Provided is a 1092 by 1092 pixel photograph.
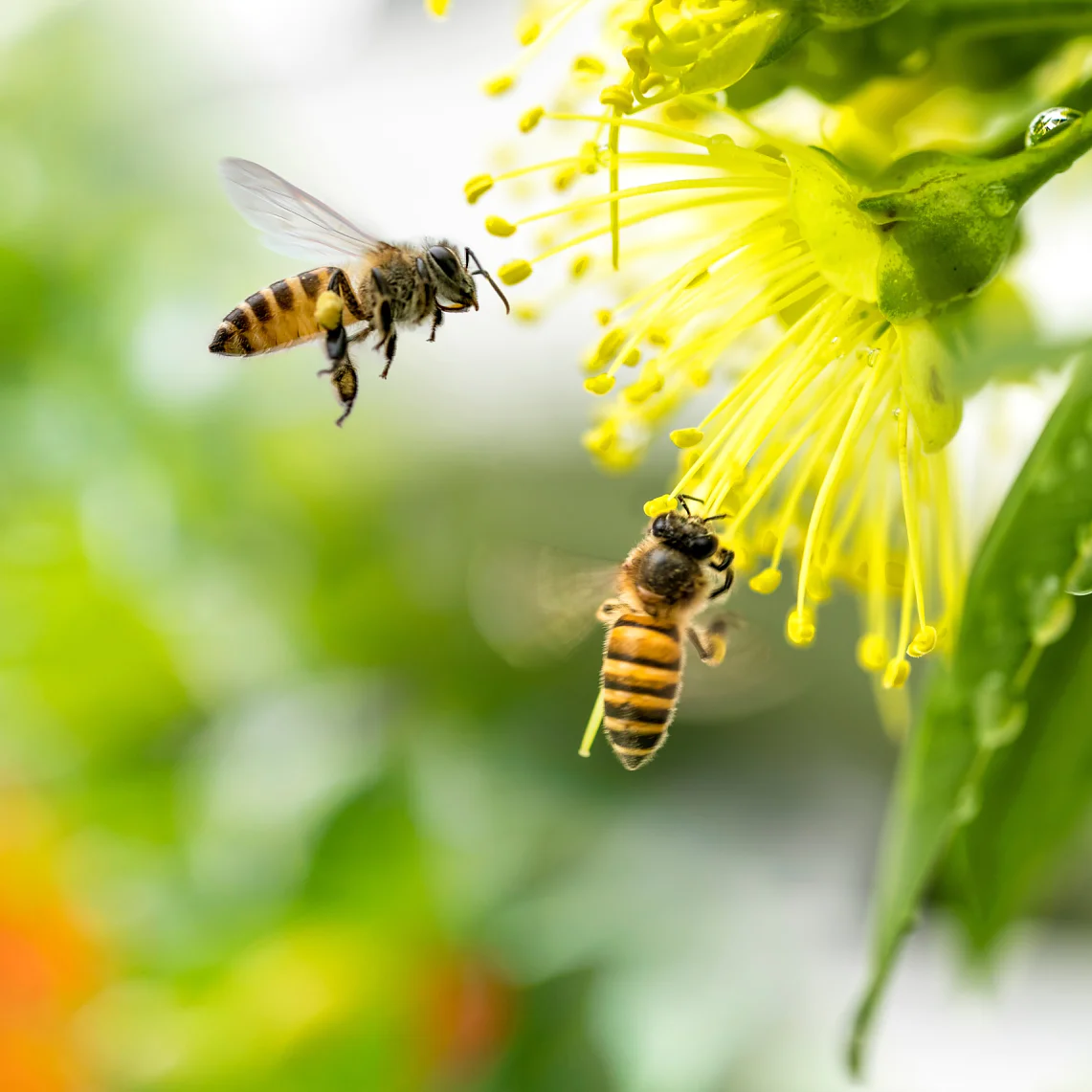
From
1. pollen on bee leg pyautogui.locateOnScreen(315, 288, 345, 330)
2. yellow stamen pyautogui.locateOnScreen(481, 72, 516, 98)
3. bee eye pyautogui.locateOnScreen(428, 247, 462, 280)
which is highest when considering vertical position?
yellow stamen pyautogui.locateOnScreen(481, 72, 516, 98)

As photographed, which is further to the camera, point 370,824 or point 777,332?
point 370,824

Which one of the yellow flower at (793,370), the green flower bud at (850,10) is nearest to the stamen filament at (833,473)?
the yellow flower at (793,370)

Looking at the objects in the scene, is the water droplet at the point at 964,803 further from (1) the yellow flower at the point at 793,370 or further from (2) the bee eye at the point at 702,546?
(2) the bee eye at the point at 702,546

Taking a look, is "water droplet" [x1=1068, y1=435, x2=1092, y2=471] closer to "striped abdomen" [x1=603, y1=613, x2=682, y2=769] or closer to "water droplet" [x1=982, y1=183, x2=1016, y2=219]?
"water droplet" [x1=982, y1=183, x2=1016, y2=219]

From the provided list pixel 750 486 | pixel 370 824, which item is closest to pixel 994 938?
pixel 750 486

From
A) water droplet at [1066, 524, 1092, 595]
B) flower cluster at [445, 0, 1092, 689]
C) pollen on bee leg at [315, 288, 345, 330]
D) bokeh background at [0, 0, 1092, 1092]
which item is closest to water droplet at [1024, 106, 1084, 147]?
flower cluster at [445, 0, 1092, 689]

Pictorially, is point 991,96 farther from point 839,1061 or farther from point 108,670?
point 108,670
